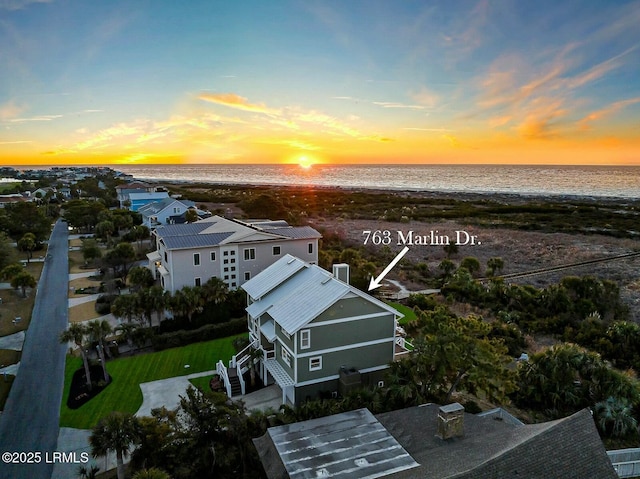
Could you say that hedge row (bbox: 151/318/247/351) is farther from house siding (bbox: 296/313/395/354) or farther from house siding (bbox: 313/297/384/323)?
house siding (bbox: 313/297/384/323)

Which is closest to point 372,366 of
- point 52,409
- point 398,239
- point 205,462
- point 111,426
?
point 205,462

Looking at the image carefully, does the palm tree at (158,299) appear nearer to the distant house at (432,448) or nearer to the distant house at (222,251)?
the distant house at (222,251)

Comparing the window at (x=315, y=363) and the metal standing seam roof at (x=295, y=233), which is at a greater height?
the metal standing seam roof at (x=295, y=233)

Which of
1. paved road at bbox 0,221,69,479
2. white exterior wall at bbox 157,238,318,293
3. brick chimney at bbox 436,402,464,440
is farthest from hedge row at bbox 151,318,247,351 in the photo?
brick chimney at bbox 436,402,464,440

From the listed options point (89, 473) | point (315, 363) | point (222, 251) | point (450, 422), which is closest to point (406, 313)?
point (315, 363)

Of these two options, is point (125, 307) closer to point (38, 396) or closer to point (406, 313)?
point (38, 396)

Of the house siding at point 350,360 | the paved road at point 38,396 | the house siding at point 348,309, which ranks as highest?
the house siding at point 348,309

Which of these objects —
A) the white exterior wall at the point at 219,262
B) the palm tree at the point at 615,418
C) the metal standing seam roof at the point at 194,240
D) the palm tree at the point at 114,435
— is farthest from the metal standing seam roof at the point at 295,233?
the palm tree at the point at 615,418
